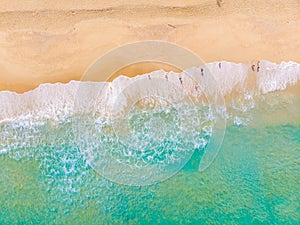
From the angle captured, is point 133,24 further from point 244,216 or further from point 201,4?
point 244,216

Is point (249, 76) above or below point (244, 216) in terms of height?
above

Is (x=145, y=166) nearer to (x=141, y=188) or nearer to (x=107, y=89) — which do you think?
(x=141, y=188)

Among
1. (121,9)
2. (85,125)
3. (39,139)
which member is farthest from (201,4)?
(39,139)

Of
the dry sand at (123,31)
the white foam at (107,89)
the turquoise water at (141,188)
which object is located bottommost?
the turquoise water at (141,188)

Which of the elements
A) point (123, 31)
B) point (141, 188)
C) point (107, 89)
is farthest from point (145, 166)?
point (123, 31)

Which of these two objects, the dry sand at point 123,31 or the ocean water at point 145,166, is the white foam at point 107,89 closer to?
the ocean water at point 145,166

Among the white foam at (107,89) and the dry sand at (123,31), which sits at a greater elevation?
the dry sand at (123,31)

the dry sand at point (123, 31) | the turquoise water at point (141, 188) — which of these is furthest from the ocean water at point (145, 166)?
the dry sand at point (123, 31)
